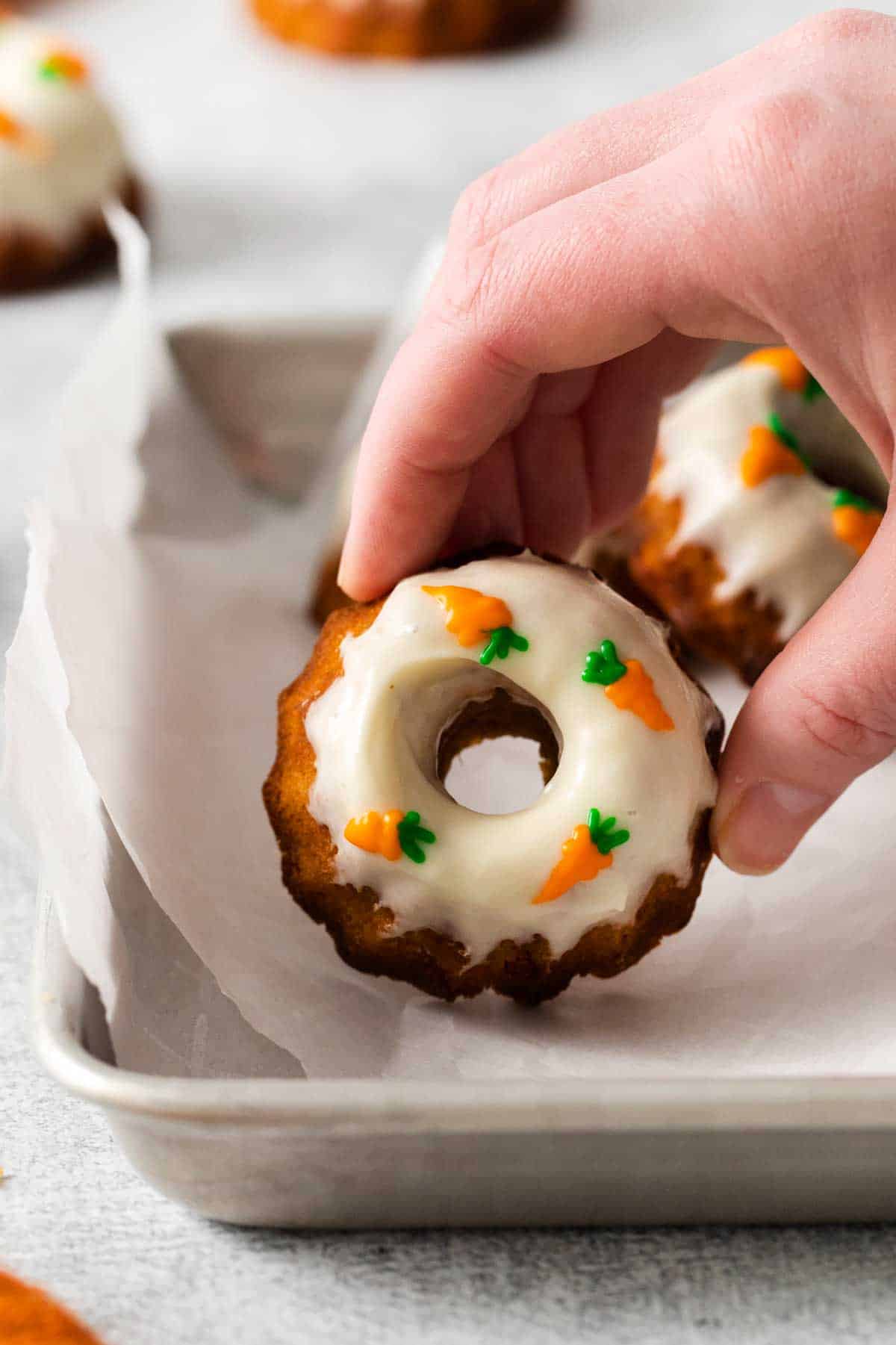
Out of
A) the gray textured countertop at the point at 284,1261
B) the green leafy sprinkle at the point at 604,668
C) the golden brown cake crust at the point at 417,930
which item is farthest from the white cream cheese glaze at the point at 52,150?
the green leafy sprinkle at the point at 604,668

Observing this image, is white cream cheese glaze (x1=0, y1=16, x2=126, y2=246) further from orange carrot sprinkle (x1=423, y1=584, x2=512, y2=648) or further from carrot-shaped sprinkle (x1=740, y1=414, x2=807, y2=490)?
orange carrot sprinkle (x1=423, y1=584, x2=512, y2=648)

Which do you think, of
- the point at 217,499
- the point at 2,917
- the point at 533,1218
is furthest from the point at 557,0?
the point at 533,1218

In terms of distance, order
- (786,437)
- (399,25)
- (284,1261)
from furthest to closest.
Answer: (399,25)
(786,437)
(284,1261)

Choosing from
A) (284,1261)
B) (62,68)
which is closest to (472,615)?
(284,1261)

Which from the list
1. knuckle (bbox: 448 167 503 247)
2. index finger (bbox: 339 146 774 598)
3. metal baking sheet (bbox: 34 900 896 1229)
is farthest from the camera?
knuckle (bbox: 448 167 503 247)

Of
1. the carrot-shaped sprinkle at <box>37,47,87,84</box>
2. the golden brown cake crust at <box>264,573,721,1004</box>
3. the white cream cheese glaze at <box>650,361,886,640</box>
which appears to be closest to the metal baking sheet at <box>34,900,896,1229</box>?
the golden brown cake crust at <box>264,573,721,1004</box>

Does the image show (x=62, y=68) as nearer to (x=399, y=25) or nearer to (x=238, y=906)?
(x=399, y=25)
